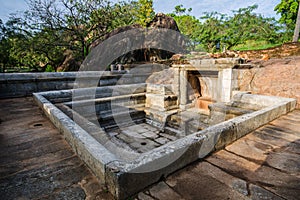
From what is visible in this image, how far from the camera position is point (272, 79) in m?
4.52

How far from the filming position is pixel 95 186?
1.45 metres

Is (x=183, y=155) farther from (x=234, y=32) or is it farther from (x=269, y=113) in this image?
(x=234, y=32)

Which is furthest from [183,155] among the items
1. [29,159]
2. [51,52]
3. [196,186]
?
[51,52]

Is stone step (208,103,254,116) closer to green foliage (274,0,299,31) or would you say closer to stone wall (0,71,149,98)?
stone wall (0,71,149,98)

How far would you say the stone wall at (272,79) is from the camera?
414 centimetres

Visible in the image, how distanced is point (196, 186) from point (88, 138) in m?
1.21

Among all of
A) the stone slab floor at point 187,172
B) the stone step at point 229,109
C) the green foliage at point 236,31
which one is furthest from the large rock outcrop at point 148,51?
the stone slab floor at point 187,172

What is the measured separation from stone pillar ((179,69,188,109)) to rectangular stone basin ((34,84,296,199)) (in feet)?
3.07

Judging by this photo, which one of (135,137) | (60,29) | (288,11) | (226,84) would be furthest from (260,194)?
(288,11)

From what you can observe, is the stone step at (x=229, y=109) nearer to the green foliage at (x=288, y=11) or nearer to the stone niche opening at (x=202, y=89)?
the stone niche opening at (x=202, y=89)

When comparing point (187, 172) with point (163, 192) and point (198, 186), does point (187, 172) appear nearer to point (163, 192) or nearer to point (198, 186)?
point (198, 186)

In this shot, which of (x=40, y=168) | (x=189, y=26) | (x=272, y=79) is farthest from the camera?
(x=189, y=26)

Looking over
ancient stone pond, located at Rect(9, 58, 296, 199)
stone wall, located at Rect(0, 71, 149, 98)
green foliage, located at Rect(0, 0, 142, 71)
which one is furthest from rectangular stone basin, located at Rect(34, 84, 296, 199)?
green foliage, located at Rect(0, 0, 142, 71)

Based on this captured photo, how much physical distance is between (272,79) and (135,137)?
416cm
